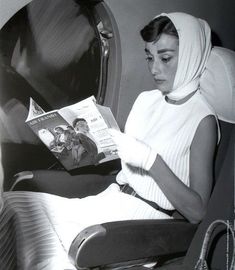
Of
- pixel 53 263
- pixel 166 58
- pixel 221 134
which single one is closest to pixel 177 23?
pixel 166 58

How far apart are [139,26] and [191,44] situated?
179 mm

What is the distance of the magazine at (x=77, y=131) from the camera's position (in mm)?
1071

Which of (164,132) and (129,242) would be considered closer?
(129,242)

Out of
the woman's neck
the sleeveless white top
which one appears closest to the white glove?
the sleeveless white top

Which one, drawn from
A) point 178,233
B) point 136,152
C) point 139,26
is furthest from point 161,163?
point 139,26

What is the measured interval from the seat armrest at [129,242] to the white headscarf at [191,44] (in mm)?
406

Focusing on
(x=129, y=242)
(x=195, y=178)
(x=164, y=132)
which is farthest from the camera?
(x=164, y=132)

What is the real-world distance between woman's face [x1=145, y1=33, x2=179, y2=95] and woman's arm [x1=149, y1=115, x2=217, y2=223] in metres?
0.19

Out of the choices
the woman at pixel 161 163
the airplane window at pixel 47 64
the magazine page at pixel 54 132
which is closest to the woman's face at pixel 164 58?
the woman at pixel 161 163

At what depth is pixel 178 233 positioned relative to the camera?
1003mm

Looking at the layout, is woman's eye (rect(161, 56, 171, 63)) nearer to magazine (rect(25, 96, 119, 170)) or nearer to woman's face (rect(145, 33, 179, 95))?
woman's face (rect(145, 33, 179, 95))

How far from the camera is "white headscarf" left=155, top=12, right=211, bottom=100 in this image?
1.10 m

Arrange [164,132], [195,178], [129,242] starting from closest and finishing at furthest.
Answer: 1. [129,242]
2. [195,178]
3. [164,132]

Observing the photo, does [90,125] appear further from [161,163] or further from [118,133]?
[161,163]
